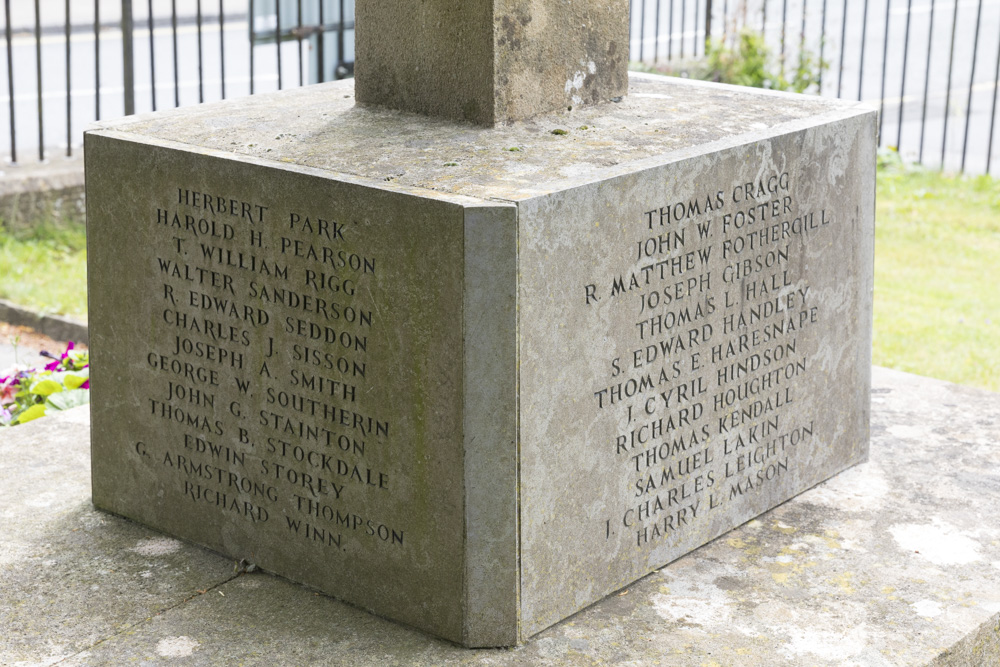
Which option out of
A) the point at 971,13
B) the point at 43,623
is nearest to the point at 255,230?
the point at 43,623

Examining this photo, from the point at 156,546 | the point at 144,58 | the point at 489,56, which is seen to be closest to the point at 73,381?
the point at 156,546

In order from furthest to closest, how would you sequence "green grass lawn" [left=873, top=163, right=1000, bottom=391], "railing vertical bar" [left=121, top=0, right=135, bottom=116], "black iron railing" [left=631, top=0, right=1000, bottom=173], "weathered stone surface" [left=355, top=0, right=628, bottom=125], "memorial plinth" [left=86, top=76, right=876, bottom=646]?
"black iron railing" [left=631, top=0, right=1000, bottom=173] < "railing vertical bar" [left=121, top=0, right=135, bottom=116] < "green grass lawn" [left=873, top=163, right=1000, bottom=391] < "weathered stone surface" [left=355, top=0, right=628, bottom=125] < "memorial plinth" [left=86, top=76, right=876, bottom=646]

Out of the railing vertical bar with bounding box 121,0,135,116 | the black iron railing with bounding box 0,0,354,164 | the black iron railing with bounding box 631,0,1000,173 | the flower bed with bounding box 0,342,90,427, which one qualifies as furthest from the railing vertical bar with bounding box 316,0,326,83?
the flower bed with bounding box 0,342,90,427

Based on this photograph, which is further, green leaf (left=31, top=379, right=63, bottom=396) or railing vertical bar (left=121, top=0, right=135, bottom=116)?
railing vertical bar (left=121, top=0, right=135, bottom=116)

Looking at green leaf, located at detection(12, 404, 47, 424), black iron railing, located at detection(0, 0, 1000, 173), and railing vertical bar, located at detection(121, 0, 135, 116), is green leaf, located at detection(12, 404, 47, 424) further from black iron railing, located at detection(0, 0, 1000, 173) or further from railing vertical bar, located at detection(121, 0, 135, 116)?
railing vertical bar, located at detection(121, 0, 135, 116)

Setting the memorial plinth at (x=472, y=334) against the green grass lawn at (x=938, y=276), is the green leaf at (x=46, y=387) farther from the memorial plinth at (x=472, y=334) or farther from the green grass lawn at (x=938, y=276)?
the green grass lawn at (x=938, y=276)

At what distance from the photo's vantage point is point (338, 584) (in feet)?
10.8

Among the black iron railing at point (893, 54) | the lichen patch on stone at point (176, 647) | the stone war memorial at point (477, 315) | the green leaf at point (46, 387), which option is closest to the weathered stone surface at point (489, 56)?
the stone war memorial at point (477, 315)

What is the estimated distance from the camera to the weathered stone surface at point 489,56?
345cm

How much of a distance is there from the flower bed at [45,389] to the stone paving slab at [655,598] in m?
0.65

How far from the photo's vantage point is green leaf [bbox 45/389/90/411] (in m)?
4.63

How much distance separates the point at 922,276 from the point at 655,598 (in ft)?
14.4

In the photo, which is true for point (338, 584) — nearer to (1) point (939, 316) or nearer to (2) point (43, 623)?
(2) point (43, 623)

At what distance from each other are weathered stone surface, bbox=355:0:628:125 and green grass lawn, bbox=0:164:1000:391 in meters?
2.77
